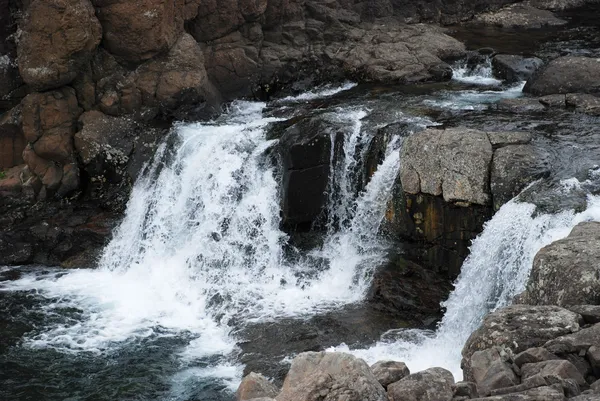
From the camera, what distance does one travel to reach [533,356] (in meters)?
8.25

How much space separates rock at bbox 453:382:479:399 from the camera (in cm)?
816

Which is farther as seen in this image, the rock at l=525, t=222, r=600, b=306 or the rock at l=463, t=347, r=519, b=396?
the rock at l=525, t=222, r=600, b=306

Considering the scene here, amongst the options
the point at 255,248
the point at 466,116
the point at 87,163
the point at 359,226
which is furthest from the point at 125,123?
the point at 466,116

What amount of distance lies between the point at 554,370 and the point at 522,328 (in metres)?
1.05

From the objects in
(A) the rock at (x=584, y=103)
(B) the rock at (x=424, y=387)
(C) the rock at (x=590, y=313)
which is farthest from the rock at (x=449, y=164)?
(B) the rock at (x=424, y=387)

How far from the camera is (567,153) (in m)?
14.2

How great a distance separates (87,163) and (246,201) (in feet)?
12.6

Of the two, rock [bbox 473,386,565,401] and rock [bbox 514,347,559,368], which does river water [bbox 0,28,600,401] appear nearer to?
rock [bbox 514,347,559,368]

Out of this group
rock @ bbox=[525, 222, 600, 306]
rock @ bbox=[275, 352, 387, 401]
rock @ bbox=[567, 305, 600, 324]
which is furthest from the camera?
rock @ bbox=[525, 222, 600, 306]

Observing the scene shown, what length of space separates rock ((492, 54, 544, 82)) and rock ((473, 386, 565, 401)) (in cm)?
1348

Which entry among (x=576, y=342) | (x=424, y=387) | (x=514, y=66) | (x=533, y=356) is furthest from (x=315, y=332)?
(x=514, y=66)

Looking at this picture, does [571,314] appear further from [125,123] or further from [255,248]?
[125,123]

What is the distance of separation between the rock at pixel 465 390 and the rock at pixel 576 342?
91 cm

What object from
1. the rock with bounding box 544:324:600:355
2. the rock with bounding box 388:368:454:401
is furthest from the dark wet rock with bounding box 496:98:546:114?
the rock with bounding box 388:368:454:401
